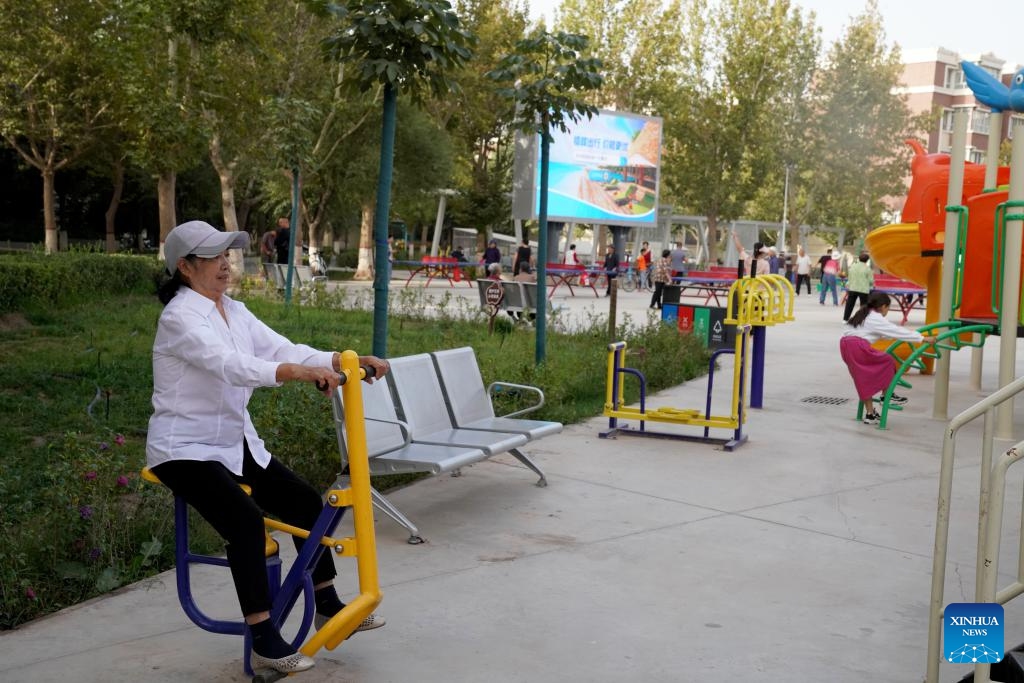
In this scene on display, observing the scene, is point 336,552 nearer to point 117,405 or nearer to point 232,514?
point 232,514

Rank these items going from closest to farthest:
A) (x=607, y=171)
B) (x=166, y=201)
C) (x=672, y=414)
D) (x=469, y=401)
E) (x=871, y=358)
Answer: (x=469, y=401)
(x=672, y=414)
(x=871, y=358)
(x=166, y=201)
(x=607, y=171)

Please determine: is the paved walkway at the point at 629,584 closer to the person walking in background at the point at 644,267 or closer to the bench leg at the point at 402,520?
the bench leg at the point at 402,520

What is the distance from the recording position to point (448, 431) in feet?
21.8

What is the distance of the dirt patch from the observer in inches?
519

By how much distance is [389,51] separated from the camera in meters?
7.23

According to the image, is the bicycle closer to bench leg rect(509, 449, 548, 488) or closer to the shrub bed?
the shrub bed

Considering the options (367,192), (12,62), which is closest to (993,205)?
(12,62)

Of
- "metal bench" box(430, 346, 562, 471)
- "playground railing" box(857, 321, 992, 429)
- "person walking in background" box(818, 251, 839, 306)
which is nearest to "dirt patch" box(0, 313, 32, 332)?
"metal bench" box(430, 346, 562, 471)

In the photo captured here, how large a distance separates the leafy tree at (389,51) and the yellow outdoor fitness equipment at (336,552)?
11.8 feet

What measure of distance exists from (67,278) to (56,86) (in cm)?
2011

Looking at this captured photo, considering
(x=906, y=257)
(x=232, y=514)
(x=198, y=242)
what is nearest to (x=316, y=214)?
(x=906, y=257)

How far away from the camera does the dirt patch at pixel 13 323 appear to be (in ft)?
43.3

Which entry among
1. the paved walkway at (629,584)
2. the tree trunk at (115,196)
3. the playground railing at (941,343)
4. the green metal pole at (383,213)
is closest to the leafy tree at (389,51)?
the green metal pole at (383,213)

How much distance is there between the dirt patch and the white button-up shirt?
10.5m
